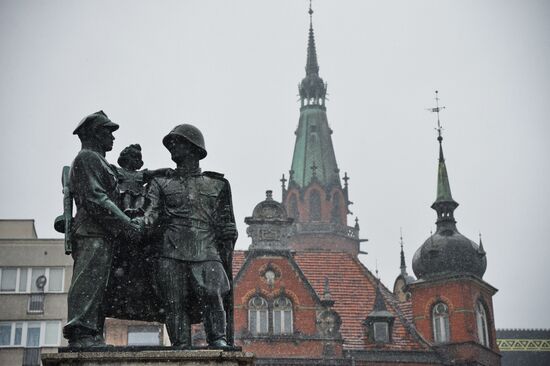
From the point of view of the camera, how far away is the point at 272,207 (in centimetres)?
3509

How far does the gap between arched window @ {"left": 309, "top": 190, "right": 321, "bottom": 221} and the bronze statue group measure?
57.9m

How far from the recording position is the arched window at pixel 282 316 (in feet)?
110

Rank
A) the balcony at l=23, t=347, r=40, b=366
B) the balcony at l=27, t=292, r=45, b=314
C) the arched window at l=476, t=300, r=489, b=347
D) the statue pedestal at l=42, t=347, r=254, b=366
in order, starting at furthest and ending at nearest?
1. the arched window at l=476, t=300, r=489, b=347
2. the balcony at l=27, t=292, r=45, b=314
3. the balcony at l=23, t=347, r=40, b=366
4. the statue pedestal at l=42, t=347, r=254, b=366

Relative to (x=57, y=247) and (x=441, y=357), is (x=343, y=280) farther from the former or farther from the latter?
(x=57, y=247)

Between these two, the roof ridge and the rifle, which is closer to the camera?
the rifle

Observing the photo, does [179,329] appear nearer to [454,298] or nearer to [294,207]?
[454,298]

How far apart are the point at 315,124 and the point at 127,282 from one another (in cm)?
6081

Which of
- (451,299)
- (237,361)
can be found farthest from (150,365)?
(451,299)

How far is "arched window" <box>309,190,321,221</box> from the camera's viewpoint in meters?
66.9

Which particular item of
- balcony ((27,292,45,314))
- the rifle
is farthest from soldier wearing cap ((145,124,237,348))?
balcony ((27,292,45,314))

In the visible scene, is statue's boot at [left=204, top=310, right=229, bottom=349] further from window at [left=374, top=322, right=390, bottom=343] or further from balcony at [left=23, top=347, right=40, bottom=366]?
window at [left=374, top=322, right=390, bottom=343]

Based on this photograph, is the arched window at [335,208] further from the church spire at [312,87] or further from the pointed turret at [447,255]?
the pointed turret at [447,255]

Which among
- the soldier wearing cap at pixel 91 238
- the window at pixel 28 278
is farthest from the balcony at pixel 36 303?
the soldier wearing cap at pixel 91 238

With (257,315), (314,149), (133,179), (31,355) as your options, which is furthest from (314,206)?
(133,179)
